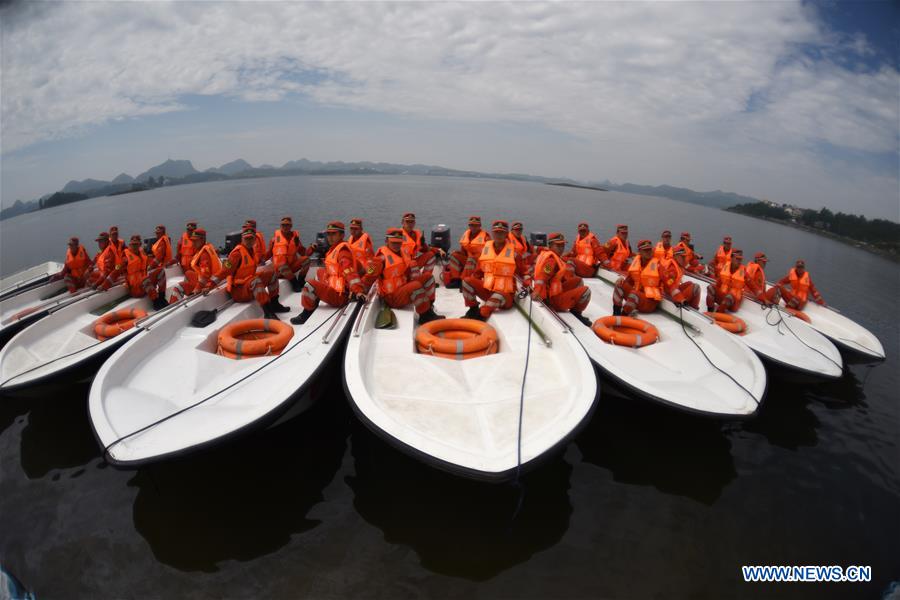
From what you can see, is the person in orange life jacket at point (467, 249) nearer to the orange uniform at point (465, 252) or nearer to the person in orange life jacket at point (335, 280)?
the orange uniform at point (465, 252)

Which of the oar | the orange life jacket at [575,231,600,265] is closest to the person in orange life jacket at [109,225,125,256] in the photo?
the oar

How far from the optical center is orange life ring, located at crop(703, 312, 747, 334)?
266 inches

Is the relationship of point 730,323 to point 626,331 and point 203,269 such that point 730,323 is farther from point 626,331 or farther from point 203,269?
point 203,269

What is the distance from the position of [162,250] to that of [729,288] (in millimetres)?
11610

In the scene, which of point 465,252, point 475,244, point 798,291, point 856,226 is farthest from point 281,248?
point 856,226

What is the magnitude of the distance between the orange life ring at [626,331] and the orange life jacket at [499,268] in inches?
54.5

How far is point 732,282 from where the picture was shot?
766 centimetres

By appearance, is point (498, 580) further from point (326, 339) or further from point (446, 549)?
point (326, 339)

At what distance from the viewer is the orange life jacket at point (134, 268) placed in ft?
24.1

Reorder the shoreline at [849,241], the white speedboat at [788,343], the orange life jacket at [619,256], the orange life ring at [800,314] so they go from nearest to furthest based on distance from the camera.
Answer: the white speedboat at [788,343] < the orange life ring at [800,314] < the orange life jacket at [619,256] < the shoreline at [849,241]

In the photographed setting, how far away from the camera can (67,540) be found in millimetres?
3666

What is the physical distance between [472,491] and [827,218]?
5543 centimetres

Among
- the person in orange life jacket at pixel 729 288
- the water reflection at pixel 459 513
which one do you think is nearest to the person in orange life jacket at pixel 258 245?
the water reflection at pixel 459 513

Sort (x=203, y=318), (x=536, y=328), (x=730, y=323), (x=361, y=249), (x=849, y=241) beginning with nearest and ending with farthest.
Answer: (x=536, y=328)
(x=203, y=318)
(x=361, y=249)
(x=730, y=323)
(x=849, y=241)
